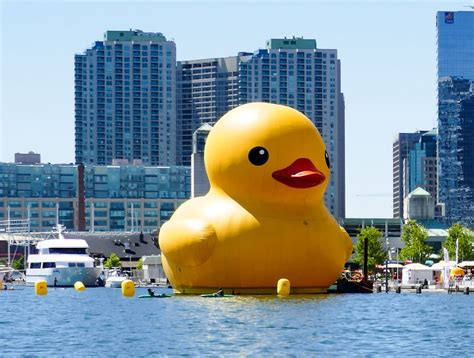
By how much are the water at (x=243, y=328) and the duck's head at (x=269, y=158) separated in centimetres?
584

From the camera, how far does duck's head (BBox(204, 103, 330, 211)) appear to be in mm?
72562

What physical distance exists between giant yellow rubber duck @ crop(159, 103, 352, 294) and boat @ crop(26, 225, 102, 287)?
51.6m

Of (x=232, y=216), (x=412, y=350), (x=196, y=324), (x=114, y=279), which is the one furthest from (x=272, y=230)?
(x=114, y=279)

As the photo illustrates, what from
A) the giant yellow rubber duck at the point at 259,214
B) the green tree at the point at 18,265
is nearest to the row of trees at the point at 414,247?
the giant yellow rubber duck at the point at 259,214

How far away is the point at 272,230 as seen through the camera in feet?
238

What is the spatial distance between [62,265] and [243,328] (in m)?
75.1

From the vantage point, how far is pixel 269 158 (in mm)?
72562

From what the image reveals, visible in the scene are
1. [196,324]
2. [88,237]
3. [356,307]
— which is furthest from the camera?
[88,237]

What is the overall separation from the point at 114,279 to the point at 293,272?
5777 centimetres

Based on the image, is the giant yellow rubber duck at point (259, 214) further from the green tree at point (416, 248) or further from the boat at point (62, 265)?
the green tree at point (416, 248)

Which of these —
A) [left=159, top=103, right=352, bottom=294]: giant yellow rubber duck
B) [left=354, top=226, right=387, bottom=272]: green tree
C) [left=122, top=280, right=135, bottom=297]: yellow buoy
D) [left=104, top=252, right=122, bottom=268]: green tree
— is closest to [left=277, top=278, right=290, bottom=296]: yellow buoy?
[left=159, top=103, right=352, bottom=294]: giant yellow rubber duck

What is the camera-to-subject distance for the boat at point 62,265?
125375 millimetres

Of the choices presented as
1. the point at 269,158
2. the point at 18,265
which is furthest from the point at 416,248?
the point at 18,265

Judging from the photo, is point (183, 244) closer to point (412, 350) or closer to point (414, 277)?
point (412, 350)
